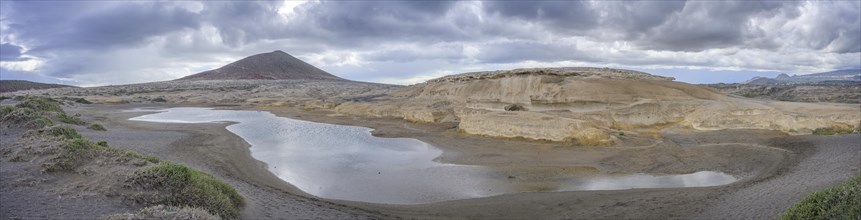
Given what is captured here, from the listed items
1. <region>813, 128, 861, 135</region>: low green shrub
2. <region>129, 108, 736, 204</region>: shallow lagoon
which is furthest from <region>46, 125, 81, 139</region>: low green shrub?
<region>813, 128, 861, 135</region>: low green shrub

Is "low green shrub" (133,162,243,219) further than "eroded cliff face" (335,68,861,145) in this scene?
No

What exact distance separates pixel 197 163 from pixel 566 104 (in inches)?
847

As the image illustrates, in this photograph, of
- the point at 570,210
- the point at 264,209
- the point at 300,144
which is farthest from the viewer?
the point at 300,144

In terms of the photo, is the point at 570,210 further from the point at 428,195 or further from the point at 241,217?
the point at 241,217

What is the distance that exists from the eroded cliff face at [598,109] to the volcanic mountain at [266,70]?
106 metres

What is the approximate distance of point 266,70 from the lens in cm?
13988

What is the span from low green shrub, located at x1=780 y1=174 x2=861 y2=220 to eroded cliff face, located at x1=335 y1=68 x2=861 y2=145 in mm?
15570

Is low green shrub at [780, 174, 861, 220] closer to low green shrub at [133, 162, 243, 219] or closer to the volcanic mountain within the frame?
low green shrub at [133, 162, 243, 219]

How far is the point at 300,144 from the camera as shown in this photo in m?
26.2

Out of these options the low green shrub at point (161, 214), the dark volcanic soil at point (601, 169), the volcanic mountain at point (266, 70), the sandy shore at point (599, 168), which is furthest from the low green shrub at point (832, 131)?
the volcanic mountain at point (266, 70)

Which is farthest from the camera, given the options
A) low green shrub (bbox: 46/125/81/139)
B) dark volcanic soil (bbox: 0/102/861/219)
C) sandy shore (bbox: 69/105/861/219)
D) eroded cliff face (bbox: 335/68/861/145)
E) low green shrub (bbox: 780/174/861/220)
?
eroded cliff face (bbox: 335/68/861/145)

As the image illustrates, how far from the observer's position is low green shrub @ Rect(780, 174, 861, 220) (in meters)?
6.34

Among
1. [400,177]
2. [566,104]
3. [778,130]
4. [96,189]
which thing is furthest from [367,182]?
[778,130]

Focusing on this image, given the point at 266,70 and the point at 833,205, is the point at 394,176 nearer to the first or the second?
the point at 833,205
